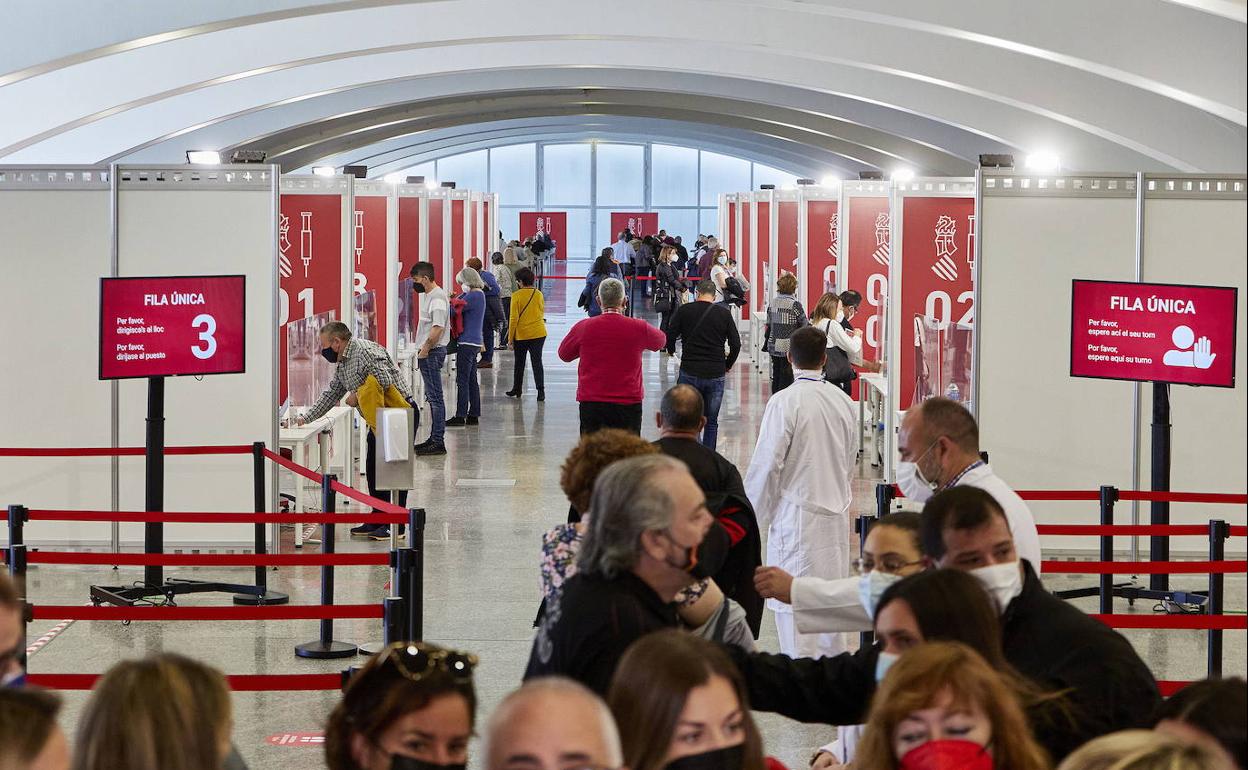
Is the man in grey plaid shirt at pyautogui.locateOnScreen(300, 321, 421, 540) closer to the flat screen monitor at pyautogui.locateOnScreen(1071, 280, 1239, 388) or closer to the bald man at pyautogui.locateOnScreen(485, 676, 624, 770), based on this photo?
the flat screen monitor at pyautogui.locateOnScreen(1071, 280, 1239, 388)

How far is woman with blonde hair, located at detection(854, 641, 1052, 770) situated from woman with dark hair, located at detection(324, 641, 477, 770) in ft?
2.73

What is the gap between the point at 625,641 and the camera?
3.30 metres

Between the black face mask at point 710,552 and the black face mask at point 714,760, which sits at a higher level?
the black face mask at point 710,552

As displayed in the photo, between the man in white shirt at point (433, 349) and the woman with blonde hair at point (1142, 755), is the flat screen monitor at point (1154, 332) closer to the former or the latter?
the woman with blonde hair at point (1142, 755)

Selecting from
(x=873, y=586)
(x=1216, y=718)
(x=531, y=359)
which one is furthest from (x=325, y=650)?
(x=531, y=359)

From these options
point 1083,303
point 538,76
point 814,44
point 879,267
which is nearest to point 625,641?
point 1083,303

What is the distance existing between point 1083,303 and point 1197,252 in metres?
1.59

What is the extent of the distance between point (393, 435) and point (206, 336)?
1.73 meters

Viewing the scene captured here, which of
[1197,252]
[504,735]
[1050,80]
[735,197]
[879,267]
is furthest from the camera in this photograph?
[735,197]

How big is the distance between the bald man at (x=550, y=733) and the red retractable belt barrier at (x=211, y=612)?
10.9 feet

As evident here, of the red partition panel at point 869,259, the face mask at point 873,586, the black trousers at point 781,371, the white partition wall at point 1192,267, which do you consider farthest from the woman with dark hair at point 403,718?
the black trousers at point 781,371

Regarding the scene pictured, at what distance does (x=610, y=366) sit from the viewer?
1031 centimetres

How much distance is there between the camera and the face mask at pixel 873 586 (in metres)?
3.86

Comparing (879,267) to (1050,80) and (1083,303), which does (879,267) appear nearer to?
(1050,80)
